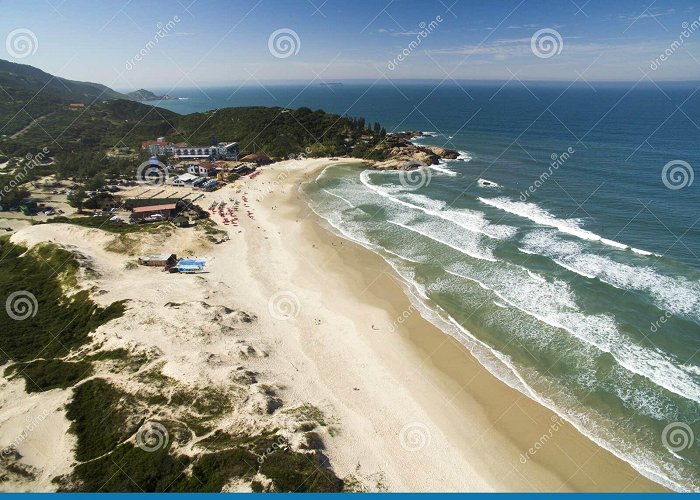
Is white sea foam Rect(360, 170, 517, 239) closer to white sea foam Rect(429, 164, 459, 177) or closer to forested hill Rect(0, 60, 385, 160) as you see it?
white sea foam Rect(429, 164, 459, 177)

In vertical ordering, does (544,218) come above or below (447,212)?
above

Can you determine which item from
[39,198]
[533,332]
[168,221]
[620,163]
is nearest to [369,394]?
[533,332]

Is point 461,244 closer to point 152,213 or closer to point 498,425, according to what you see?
point 498,425

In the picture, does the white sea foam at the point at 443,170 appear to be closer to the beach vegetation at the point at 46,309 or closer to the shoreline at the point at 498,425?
the shoreline at the point at 498,425

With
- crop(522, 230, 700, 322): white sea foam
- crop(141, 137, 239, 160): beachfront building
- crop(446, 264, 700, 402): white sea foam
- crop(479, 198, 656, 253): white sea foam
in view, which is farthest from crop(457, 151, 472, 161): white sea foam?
crop(141, 137, 239, 160): beachfront building

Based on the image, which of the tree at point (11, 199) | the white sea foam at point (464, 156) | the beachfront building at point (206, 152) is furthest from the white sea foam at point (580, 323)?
the beachfront building at point (206, 152)

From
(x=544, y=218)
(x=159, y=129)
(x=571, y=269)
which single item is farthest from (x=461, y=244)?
(x=159, y=129)
